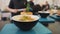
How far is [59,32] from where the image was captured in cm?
97

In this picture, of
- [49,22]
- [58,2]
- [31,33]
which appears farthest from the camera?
[58,2]

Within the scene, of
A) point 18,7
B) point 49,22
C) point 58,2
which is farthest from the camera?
point 58,2

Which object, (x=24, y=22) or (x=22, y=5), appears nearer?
(x=24, y=22)

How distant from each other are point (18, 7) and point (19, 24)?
35.4 inches

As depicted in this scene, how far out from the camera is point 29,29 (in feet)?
3.14

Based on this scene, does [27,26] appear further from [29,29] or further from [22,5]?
[22,5]

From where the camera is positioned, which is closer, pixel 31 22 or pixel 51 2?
pixel 31 22

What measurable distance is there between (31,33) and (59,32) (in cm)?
25

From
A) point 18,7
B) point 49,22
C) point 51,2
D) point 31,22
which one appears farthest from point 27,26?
point 51,2

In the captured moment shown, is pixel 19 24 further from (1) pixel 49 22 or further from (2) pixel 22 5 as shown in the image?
(2) pixel 22 5

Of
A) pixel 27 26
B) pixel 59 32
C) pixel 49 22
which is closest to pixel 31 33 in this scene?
pixel 27 26

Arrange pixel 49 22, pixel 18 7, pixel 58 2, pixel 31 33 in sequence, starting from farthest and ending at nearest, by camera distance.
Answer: pixel 58 2
pixel 18 7
pixel 49 22
pixel 31 33

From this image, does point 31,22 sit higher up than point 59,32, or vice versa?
point 31,22

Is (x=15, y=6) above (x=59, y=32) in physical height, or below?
above
